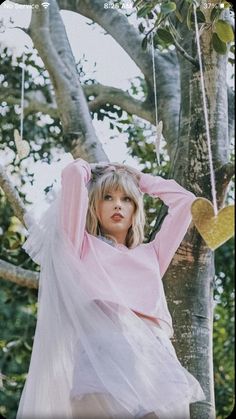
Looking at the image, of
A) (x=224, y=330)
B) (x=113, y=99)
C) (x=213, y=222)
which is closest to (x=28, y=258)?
(x=113, y=99)

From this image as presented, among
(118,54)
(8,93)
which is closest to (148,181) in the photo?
(118,54)

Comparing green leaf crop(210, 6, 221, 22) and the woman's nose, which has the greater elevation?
green leaf crop(210, 6, 221, 22)

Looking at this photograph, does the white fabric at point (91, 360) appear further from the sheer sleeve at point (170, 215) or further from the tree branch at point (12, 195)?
the tree branch at point (12, 195)

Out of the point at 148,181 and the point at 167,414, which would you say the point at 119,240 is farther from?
the point at 167,414

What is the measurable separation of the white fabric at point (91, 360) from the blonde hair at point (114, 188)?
15 cm

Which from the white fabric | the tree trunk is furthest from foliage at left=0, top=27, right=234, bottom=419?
the white fabric

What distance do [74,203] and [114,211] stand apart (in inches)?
6.2

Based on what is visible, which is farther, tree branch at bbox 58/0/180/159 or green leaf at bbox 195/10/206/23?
tree branch at bbox 58/0/180/159

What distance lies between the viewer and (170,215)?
219 centimetres

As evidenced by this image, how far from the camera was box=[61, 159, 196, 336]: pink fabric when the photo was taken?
2.07 meters

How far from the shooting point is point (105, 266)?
6.95 feet

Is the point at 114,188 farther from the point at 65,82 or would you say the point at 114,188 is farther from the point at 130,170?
the point at 65,82

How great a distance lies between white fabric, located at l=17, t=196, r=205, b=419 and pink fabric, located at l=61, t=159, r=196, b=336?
1.4 inches

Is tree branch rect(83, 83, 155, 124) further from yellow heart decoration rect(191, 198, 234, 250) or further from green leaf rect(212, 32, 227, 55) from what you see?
yellow heart decoration rect(191, 198, 234, 250)
